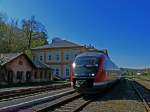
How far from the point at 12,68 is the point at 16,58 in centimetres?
167

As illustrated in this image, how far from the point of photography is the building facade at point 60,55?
69.9 m

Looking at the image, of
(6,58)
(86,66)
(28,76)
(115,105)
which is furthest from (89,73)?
(28,76)

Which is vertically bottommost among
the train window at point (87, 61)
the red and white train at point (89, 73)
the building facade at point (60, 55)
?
the red and white train at point (89, 73)

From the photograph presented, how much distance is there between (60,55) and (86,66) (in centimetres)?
5125

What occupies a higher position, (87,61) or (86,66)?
(87,61)

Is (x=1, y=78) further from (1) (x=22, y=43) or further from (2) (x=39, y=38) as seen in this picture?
(2) (x=39, y=38)

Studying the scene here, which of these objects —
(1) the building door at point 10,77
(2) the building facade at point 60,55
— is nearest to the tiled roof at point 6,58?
(1) the building door at point 10,77

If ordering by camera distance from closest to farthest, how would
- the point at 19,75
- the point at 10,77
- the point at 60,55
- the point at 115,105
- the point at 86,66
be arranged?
the point at 115,105
the point at 86,66
the point at 10,77
the point at 19,75
the point at 60,55

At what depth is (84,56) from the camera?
21578 mm

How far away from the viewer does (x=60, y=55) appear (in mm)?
71625

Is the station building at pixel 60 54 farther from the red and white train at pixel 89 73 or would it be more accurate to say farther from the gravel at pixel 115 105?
the gravel at pixel 115 105

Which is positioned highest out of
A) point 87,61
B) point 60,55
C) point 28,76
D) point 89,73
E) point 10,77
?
point 60,55

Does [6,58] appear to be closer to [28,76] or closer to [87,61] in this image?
[28,76]

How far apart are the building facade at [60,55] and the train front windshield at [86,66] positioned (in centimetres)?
4708
